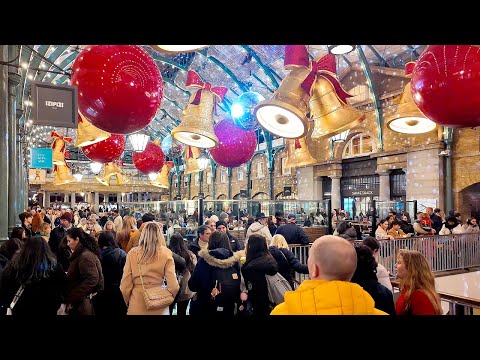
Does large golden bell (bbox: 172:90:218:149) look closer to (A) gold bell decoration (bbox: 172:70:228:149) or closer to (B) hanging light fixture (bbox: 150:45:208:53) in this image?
(A) gold bell decoration (bbox: 172:70:228:149)

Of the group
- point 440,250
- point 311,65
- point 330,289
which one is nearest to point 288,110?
point 311,65

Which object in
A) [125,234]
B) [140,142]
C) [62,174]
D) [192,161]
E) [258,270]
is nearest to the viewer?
[258,270]

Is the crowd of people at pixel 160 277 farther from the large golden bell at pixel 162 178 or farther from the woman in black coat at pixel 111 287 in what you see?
the large golden bell at pixel 162 178

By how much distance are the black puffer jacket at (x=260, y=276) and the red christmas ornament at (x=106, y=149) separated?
6.76 feet

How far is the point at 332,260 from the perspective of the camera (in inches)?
76.0

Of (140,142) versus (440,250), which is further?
(440,250)

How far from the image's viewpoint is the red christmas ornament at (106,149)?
4.70 metres

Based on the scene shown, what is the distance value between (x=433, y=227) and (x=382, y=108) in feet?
26.2

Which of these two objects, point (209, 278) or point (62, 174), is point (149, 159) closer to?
point (209, 278)

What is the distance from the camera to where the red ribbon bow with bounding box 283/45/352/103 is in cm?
346

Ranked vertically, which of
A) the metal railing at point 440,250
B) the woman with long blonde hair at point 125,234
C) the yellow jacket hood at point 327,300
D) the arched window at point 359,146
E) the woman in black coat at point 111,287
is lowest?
the metal railing at point 440,250

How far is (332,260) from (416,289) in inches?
48.9

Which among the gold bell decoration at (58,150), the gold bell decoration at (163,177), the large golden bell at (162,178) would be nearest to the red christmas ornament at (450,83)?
the gold bell decoration at (58,150)
